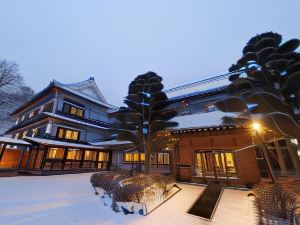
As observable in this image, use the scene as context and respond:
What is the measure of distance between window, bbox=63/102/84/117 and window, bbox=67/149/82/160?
4.40m

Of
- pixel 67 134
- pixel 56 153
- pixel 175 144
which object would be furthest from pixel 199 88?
pixel 56 153

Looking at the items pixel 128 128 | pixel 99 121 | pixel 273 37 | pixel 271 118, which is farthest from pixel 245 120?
pixel 99 121

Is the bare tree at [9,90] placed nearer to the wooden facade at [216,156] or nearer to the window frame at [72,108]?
the window frame at [72,108]

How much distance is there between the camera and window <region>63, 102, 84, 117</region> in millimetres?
17469

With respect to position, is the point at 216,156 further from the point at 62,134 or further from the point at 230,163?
the point at 62,134

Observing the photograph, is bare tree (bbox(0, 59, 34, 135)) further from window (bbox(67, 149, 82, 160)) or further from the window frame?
window (bbox(67, 149, 82, 160))

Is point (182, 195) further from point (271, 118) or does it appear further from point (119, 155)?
point (119, 155)

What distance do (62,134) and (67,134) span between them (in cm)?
56

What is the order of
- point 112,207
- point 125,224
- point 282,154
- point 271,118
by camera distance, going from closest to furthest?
point 125,224, point 112,207, point 271,118, point 282,154

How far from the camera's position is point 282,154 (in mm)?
9211

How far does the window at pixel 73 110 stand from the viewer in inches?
688

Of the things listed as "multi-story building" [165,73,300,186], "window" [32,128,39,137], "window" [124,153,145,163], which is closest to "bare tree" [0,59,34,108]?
"window" [32,128,39,137]

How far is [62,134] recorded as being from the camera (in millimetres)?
16438

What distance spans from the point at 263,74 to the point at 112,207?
8.52 meters
